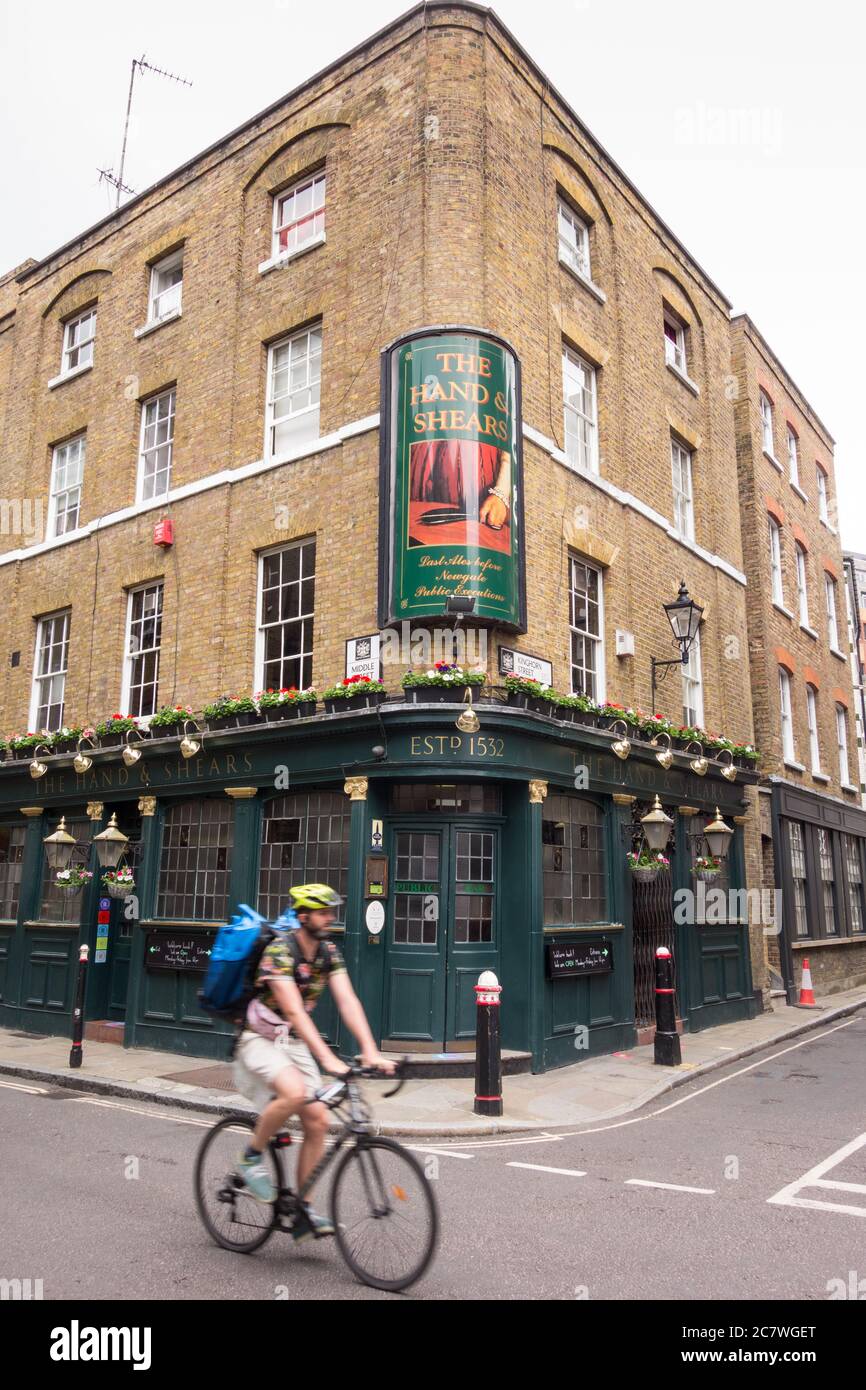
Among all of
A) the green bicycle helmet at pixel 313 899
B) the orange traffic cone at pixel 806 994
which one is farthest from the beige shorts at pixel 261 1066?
the orange traffic cone at pixel 806 994

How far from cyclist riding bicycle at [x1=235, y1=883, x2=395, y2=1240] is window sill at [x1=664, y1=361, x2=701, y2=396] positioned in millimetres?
14573

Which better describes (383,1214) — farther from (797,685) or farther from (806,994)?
(797,685)

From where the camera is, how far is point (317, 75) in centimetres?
1429

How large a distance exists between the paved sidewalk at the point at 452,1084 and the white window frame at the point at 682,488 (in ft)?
27.8

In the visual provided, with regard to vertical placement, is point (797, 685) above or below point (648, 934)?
above

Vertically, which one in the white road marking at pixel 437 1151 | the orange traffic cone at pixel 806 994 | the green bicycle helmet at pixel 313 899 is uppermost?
the green bicycle helmet at pixel 313 899

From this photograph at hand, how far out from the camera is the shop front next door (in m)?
10.7

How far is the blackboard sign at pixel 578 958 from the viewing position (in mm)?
11219

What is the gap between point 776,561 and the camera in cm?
2103

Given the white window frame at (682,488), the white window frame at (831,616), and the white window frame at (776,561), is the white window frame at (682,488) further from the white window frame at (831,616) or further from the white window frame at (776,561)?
the white window frame at (831,616)

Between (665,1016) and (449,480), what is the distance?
6.70 meters

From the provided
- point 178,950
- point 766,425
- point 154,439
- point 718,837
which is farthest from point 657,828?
point 766,425

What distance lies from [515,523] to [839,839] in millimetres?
14341

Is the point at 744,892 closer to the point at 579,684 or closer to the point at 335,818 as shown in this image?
the point at 579,684
